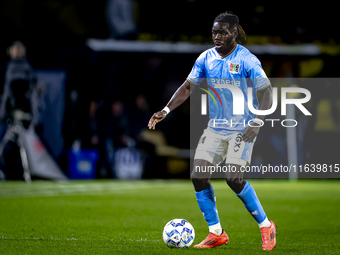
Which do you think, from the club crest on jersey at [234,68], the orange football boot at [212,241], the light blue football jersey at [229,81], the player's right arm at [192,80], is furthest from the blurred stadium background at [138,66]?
the orange football boot at [212,241]

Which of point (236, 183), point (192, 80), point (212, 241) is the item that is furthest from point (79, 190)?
point (236, 183)

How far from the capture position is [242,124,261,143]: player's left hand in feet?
15.7

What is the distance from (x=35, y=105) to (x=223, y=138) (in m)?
9.31

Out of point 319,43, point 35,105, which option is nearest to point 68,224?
point 35,105

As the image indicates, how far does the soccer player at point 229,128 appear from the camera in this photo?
486 cm

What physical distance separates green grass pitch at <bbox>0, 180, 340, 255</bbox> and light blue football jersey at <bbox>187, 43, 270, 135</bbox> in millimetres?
1170

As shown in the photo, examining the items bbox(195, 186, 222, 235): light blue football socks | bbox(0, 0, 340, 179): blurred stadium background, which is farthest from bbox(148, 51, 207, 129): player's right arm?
bbox(0, 0, 340, 179): blurred stadium background

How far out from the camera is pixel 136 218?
7.30 metres

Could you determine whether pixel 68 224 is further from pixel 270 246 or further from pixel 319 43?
pixel 319 43

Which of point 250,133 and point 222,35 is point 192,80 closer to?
point 222,35

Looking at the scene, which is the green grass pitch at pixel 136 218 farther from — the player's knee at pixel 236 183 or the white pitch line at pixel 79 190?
the player's knee at pixel 236 183

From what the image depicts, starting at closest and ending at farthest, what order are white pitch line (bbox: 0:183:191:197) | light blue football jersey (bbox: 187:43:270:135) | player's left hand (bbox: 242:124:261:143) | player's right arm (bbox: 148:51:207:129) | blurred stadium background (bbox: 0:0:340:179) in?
1. player's left hand (bbox: 242:124:261:143)
2. light blue football jersey (bbox: 187:43:270:135)
3. player's right arm (bbox: 148:51:207:129)
4. white pitch line (bbox: 0:183:191:197)
5. blurred stadium background (bbox: 0:0:340:179)

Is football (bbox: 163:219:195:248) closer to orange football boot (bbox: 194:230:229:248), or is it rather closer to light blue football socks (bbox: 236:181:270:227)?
orange football boot (bbox: 194:230:229:248)

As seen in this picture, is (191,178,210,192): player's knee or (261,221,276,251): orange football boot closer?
(261,221,276,251): orange football boot
